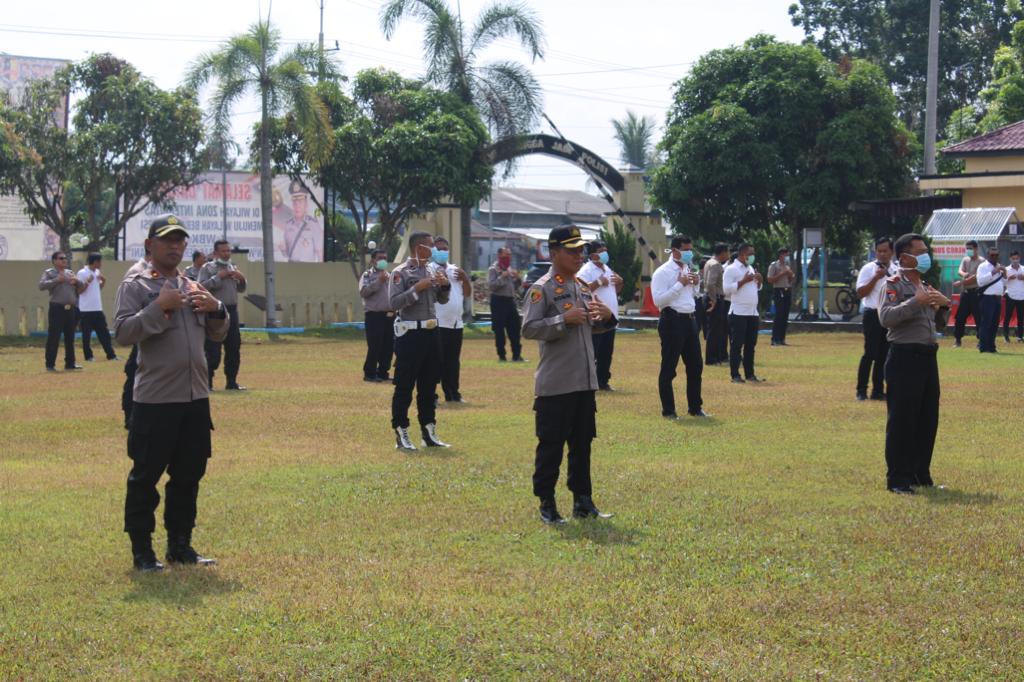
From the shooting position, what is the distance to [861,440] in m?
12.6

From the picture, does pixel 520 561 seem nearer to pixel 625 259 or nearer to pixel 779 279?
pixel 779 279

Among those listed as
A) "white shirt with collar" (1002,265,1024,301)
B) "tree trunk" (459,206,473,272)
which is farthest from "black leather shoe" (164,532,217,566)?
"tree trunk" (459,206,473,272)

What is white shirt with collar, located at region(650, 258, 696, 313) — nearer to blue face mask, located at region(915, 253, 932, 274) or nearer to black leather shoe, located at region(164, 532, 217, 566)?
blue face mask, located at region(915, 253, 932, 274)

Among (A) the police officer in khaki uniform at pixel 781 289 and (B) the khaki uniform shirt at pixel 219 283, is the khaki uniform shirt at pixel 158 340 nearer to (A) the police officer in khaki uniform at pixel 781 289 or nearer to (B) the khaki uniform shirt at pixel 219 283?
(B) the khaki uniform shirt at pixel 219 283

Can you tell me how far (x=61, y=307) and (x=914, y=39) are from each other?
47.6m

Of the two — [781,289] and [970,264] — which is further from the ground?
[970,264]

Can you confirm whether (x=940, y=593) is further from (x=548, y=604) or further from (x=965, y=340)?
(x=965, y=340)

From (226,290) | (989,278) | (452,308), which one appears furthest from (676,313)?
(989,278)

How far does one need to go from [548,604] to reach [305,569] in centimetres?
154

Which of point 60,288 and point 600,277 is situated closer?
point 600,277

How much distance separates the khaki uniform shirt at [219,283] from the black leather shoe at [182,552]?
988 centimetres

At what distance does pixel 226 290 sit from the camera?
58.6ft

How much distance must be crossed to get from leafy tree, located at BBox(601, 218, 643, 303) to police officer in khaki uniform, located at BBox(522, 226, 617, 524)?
1276 inches

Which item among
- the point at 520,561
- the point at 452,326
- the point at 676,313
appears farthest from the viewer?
the point at 452,326
